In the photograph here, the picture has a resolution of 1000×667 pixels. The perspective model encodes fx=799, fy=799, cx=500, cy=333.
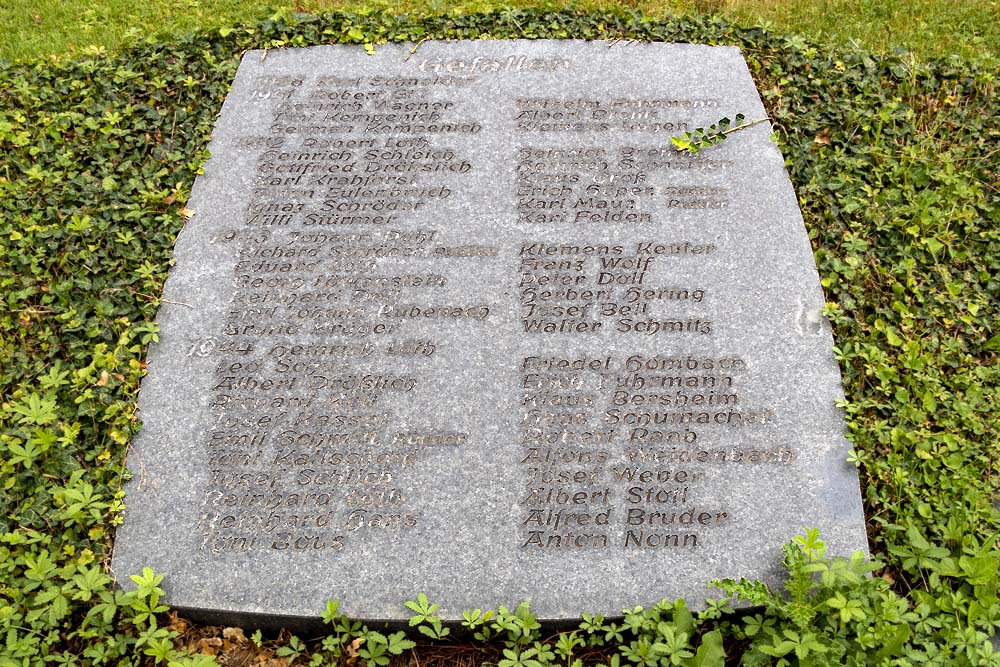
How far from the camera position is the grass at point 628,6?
542 cm

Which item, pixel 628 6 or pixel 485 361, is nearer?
pixel 485 361

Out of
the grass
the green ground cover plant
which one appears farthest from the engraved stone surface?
the grass

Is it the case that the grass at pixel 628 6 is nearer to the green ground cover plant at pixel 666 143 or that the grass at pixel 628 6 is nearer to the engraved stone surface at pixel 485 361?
the green ground cover plant at pixel 666 143

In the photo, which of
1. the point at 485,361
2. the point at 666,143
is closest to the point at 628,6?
the point at 666,143

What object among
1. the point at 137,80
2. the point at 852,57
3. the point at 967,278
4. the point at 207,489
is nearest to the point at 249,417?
the point at 207,489

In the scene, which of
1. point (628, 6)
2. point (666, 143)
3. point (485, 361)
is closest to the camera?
point (485, 361)

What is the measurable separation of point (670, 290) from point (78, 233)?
3.09 meters

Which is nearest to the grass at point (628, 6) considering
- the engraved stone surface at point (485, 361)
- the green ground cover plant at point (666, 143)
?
the green ground cover plant at point (666, 143)

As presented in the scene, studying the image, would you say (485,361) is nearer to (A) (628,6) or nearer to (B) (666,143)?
(B) (666,143)

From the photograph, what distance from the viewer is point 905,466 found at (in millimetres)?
3475

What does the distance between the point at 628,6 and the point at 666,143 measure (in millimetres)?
1934

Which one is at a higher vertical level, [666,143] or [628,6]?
[628,6]

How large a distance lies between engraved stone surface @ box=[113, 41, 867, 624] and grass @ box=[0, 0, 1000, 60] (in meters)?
1.33

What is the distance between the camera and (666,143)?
13.8 feet
